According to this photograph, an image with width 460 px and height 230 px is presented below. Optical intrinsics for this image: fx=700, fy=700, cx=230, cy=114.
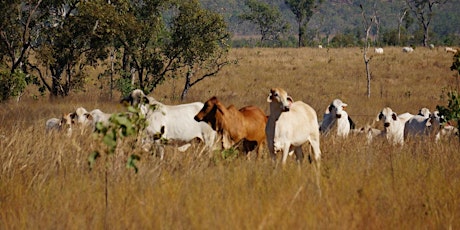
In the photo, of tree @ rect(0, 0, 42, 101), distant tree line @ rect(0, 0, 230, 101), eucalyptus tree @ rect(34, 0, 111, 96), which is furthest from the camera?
eucalyptus tree @ rect(34, 0, 111, 96)

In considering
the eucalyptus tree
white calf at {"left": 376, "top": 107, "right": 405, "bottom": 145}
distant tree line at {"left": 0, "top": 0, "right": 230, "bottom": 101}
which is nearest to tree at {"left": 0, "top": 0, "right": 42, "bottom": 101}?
distant tree line at {"left": 0, "top": 0, "right": 230, "bottom": 101}

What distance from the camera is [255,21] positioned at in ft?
313

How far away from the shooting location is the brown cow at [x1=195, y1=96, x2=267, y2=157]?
11039mm

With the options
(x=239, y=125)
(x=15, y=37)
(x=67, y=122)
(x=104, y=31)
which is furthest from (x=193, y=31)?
(x=239, y=125)

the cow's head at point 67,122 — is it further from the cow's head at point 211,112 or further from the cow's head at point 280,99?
the cow's head at point 280,99

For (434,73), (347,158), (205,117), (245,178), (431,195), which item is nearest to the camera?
(431,195)

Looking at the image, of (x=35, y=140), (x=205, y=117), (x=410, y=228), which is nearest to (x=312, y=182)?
(x=410, y=228)

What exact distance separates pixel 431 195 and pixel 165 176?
9.76ft

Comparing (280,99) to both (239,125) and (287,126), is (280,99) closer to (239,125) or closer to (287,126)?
(287,126)

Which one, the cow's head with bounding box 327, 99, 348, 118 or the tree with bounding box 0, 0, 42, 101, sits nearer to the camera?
the cow's head with bounding box 327, 99, 348, 118

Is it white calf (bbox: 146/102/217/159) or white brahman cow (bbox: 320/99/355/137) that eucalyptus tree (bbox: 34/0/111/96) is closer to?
white brahman cow (bbox: 320/99/355/137)

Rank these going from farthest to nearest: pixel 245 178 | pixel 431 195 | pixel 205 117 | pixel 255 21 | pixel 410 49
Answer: pixel 255 21
pixel 410 49
pixel 205 117
pixel 245 178
pixel 431 195

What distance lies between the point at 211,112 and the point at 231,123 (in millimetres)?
370

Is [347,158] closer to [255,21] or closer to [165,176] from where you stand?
[165,176]
